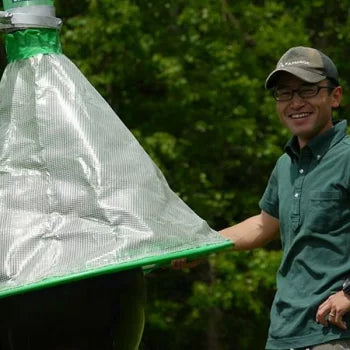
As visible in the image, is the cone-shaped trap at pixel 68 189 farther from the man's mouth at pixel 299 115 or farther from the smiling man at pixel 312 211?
the man's mouth at pixel 299 115

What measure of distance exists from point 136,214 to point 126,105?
34.9 ft

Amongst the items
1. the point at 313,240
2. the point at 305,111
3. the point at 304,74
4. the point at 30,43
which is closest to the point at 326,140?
the point at 305,111

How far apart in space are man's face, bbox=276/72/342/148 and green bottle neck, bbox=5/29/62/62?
1140mm

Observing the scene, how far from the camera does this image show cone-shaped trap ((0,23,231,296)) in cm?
301

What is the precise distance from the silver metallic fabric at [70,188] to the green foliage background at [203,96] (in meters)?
9.07

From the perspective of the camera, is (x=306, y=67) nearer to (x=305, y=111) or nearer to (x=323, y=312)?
(x=305, y=111)

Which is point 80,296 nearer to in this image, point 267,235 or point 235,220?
point 267,235

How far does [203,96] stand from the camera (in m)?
13.1

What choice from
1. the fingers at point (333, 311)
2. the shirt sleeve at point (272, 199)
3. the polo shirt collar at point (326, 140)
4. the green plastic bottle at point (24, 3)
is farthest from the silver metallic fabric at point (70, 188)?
the shirt sleeve at point (272, 199)

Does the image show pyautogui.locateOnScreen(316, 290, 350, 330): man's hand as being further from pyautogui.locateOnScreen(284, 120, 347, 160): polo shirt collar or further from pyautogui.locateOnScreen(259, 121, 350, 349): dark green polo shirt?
pyautogui.locateOnScreen(284, 120, 347, 160): polo shirt collar

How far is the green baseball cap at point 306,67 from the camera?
4.21 meters

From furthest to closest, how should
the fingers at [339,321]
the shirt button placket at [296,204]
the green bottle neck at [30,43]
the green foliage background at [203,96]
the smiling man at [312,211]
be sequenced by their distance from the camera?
the green foliage background at [203,96], the shirt button placket at [296,204], the smiling man at [312,211], the fingers at [339,321], the green bottle neck at [30,43]

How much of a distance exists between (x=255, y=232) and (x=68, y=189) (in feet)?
5.40

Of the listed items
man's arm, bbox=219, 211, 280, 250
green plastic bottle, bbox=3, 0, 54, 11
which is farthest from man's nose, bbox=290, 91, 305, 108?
green plastic bottle, bbox=3, 0, 54, 11
